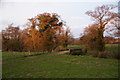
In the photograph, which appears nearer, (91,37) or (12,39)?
(91,37)

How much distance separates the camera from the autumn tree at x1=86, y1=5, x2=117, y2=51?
1061 cm

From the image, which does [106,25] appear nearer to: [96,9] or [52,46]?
[96,9]

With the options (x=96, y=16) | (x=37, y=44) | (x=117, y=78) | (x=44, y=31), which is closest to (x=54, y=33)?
(x=44, y=31)

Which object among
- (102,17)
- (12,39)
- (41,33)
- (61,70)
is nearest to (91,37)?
(102,17)

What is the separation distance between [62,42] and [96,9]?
5625 mm

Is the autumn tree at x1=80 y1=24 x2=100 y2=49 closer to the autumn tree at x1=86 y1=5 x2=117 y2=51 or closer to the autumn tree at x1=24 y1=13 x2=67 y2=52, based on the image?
the autumn tree at x1=86 y1=5 x2=117 y2=51

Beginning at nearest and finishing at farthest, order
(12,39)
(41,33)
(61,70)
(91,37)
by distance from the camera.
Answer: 1. (61,70)
2. (91,37)
3. (41,33)
4. (12,39)

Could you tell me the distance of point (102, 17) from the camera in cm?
1109

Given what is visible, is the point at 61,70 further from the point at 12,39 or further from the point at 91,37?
the point at 12,39

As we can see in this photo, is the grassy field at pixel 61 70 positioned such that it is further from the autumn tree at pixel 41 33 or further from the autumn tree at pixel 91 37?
the autumn tree at pixel 41 33

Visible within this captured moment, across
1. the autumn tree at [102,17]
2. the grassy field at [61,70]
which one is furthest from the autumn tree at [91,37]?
the grassy field at [61,70]

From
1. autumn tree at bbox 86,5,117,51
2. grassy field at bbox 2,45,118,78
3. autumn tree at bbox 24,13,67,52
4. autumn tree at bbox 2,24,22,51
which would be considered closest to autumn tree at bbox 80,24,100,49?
autumn tree at bbox 86,5,117,51

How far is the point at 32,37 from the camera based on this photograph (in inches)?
506

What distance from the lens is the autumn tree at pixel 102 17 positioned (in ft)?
34.8
